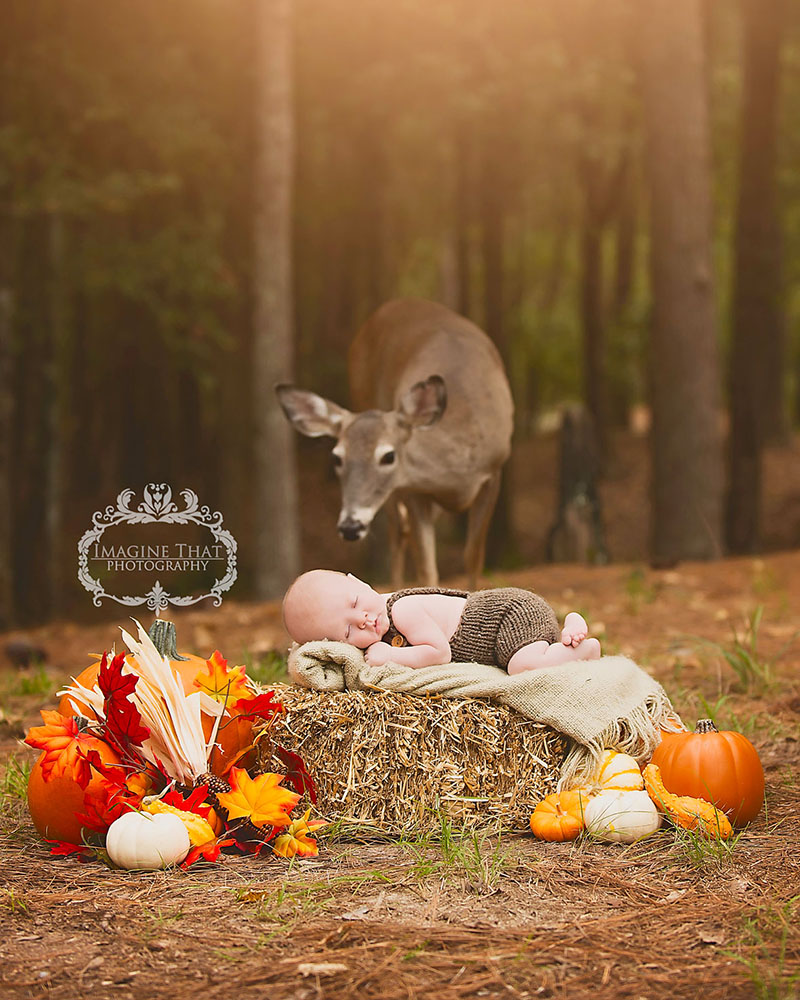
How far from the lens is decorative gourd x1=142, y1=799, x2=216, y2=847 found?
3.55 metres

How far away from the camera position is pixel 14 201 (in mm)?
11266

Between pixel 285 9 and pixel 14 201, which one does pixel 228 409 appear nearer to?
pixel 14 201

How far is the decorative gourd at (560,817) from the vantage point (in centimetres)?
373

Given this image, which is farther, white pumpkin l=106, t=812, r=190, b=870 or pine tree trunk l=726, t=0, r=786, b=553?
pine tree trunk l=726, t=0, r=786, b=553

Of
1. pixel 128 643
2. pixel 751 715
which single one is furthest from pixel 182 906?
pixel 751 715

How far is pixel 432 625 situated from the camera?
13.4 feet

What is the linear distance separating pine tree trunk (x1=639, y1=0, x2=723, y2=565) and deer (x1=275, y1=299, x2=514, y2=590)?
12.5 ft

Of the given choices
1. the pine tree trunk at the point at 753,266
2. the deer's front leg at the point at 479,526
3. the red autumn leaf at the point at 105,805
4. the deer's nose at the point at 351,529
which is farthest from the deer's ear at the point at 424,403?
the pine tree trunk at the point at 753,266

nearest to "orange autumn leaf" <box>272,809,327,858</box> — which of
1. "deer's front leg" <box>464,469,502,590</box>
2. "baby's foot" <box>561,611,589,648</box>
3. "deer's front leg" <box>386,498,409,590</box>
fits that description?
"baby's foot" <box>561,611,589,648</box>

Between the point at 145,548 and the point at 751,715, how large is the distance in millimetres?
2674

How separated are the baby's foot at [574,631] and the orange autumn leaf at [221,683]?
1.09 metres

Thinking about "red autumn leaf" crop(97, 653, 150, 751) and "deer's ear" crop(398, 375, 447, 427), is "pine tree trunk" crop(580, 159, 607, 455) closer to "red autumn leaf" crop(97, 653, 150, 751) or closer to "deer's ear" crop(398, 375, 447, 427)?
"deer's ear" crop(398, 375, 447, 427)

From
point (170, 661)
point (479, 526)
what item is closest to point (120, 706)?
point (170, 661)

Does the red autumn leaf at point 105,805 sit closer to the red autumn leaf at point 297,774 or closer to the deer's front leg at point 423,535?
the red autumn leaf at point 297,774
